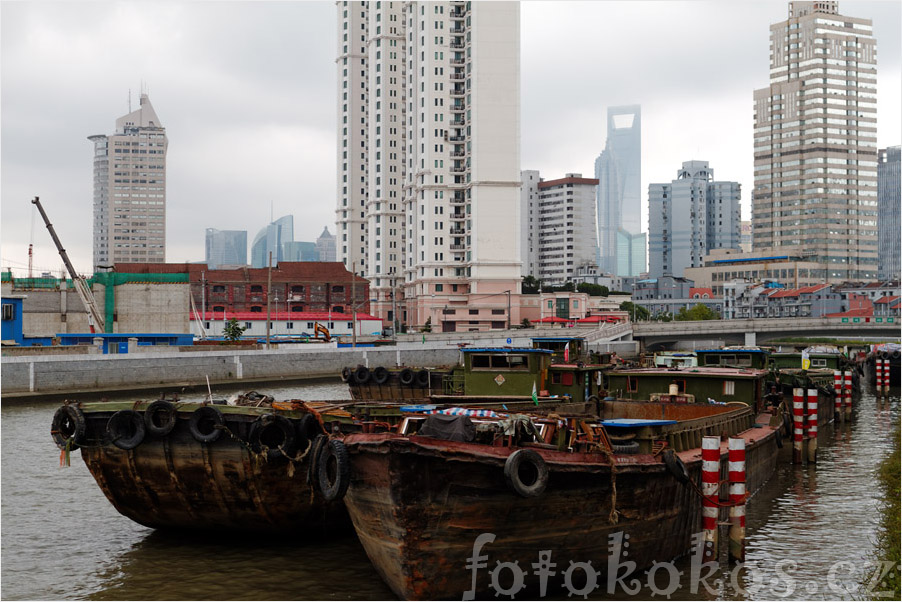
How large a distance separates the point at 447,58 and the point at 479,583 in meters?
127

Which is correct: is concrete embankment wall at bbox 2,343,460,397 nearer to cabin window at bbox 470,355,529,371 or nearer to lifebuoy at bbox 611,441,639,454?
cabin window at bbox 470,355,529,371

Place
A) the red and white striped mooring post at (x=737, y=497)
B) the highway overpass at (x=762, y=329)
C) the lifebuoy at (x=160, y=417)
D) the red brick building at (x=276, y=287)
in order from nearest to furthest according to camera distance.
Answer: the red and white striped mooring post at (x=737, y=497)
the lifebuoy at (x=160, y=417)
the highway overpass at (x=762, y=329)
the red brick building at (x=276, y=287)

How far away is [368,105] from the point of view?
18375cm

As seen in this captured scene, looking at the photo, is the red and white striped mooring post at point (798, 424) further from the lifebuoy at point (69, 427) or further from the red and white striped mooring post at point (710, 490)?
the lifebuoy at point (69, 427)

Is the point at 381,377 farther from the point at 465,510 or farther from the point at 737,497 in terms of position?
the point at 465,510

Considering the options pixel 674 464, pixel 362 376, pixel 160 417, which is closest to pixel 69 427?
pixel 160 417

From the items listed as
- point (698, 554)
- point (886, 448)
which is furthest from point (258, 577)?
point (886, 448)

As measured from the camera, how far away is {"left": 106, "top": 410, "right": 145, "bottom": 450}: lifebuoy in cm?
2061

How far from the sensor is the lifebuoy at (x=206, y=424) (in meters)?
20.1

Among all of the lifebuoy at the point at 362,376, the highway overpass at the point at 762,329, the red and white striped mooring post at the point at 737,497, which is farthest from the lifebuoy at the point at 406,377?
the highway overpass at the point at 762,329

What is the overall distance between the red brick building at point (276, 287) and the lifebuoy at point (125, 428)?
93296mm

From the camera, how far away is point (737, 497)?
19.6 m

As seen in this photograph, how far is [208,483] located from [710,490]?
11.5 m

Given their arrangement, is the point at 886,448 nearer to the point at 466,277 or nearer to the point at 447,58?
the point at 466,277
